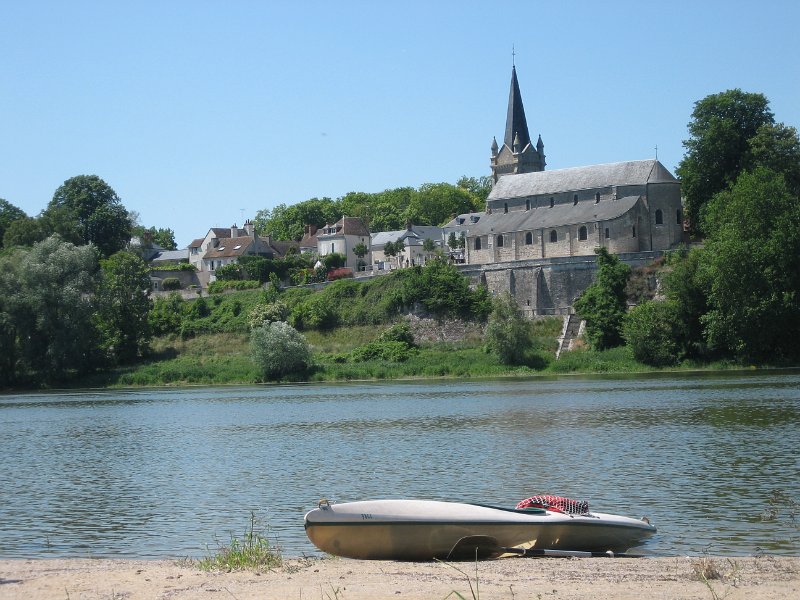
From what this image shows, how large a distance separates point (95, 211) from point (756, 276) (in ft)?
235

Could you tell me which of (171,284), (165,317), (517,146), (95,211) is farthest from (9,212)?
(517,146)

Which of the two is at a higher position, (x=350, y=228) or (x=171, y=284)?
(x=350, y=228)

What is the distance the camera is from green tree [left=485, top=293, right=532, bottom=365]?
6306 centimetres

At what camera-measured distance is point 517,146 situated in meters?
108

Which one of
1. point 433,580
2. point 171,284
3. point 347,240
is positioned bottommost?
point 433,580

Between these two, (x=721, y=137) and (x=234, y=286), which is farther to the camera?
(x=234, y=286)

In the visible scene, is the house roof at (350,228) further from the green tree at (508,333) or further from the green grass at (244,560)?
the green grass at (244,560)

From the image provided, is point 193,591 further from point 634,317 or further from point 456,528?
point 634,317

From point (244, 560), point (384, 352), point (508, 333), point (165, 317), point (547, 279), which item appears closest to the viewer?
point (244, 560)

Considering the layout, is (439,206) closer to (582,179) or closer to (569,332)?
(582,179)

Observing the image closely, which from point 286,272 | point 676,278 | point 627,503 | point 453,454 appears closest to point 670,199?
point 676,278

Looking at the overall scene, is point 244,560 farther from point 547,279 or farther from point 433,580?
point 547,279

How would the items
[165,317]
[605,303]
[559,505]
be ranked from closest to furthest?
[559,505]
[605,303]
[165,317]

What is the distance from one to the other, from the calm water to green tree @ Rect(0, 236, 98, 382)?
809 inches
